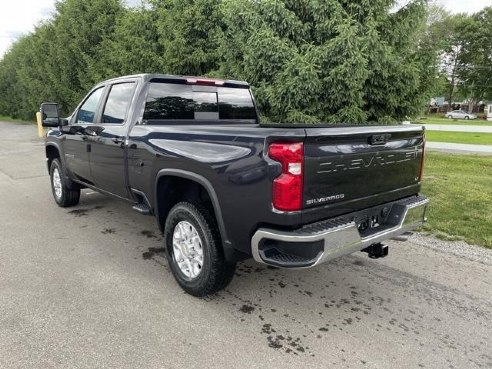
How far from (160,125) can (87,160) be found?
5.20 feet

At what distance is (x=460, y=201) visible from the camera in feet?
21.3

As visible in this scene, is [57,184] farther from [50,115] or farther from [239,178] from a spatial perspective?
[239,178]

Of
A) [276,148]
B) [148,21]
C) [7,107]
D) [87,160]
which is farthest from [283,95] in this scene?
[7,107]

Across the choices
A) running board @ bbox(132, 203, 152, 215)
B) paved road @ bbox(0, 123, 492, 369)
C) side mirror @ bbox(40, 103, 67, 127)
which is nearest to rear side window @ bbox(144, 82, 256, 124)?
running board @ bbox(132, 203, 152, 215)

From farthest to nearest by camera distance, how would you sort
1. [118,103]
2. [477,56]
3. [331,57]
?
[477,56], [331,57], [118,103]

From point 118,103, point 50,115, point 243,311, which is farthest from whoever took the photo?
point 50,115

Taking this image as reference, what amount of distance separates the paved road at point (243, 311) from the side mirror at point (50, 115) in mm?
1608

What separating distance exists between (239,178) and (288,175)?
39 cm

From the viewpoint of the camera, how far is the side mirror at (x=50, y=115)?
17.9 ft

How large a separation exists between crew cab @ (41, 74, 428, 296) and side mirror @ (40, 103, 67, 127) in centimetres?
98

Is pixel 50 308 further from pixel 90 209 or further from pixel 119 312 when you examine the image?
pixel 90 209

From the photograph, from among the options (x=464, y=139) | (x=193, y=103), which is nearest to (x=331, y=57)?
(x=193, y=103)

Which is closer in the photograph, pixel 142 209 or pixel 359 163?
pixel 359 163

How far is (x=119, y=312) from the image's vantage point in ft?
10.6
